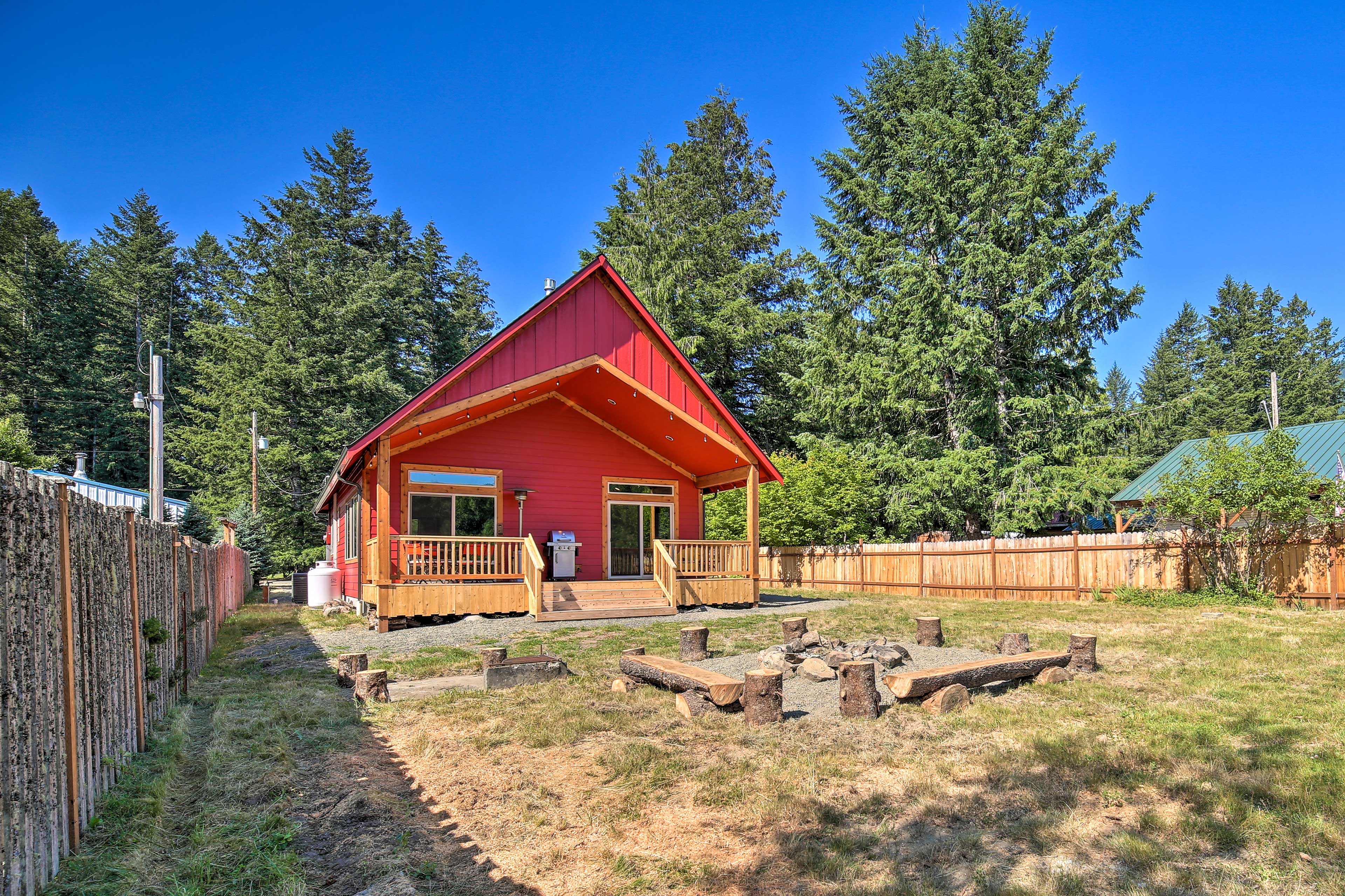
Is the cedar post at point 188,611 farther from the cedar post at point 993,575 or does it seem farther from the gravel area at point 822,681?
the cedar post at point 993,575

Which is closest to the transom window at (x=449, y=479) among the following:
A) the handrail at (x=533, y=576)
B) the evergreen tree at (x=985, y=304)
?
the handrail at (x=533, y=576)

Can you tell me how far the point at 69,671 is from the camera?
3646 mm

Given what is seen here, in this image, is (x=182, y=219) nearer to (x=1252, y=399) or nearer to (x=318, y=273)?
(x=318, y=273)

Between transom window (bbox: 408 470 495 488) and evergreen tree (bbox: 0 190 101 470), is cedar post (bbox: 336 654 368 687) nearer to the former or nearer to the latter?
transom window (bbox: 408 470 495 488)

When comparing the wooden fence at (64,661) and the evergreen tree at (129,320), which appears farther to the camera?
the evergreen tree at (129,320)

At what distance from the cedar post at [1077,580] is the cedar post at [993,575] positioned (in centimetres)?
185

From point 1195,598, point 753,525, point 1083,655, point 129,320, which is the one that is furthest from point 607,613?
point 129,320

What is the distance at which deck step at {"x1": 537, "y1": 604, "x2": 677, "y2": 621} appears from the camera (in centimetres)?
1366

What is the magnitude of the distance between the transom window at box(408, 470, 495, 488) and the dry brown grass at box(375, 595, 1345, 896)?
8951 mm

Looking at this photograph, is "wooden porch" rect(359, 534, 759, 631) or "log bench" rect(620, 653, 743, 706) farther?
"wooden porch" rect(359, 534, 759, 631)

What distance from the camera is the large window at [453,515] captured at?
51.2 feet

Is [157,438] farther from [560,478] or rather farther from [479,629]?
[560,478]

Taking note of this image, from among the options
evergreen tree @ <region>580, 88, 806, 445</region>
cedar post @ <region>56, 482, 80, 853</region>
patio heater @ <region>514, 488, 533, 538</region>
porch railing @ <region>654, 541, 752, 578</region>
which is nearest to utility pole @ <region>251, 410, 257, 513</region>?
evergreen tree @ <region>580, 88, 806, 445</region>

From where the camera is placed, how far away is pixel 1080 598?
54.5ft
